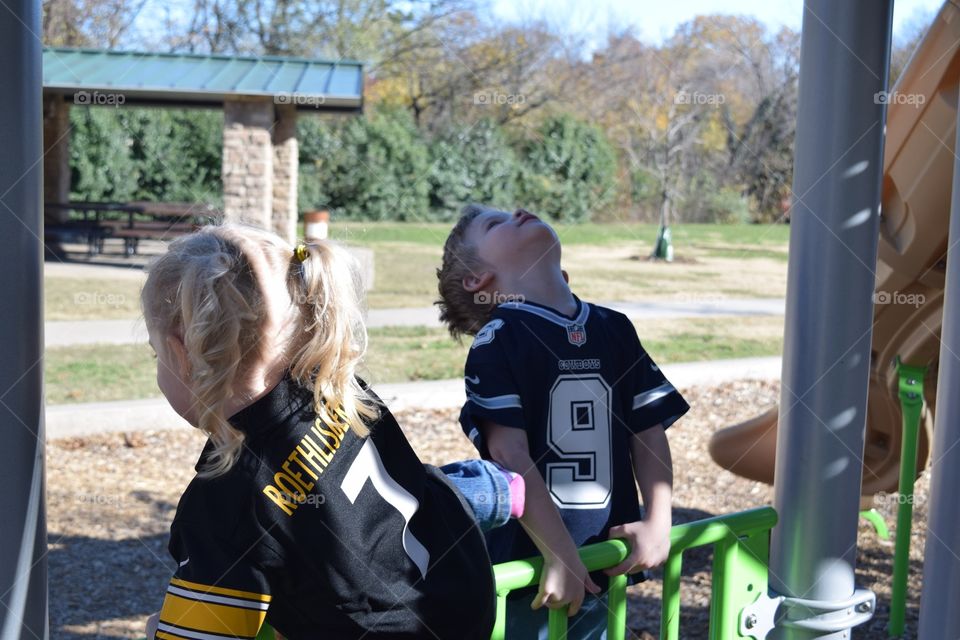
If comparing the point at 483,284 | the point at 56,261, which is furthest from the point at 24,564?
the point at 56,261

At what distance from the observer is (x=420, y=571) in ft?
4.66

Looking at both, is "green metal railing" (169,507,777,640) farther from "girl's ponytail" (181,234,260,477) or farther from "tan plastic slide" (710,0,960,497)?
"tan plastic slide" (710,0,960,497)

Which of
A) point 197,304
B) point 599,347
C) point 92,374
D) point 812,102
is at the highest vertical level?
point 812,102

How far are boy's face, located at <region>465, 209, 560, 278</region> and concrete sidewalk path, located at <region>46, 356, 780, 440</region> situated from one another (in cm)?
283

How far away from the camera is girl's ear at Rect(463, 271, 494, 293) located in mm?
2096

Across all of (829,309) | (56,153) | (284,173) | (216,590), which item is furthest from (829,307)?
(56,153)

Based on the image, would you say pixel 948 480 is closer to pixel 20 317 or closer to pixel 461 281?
pixel 461 281

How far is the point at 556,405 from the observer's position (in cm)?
195

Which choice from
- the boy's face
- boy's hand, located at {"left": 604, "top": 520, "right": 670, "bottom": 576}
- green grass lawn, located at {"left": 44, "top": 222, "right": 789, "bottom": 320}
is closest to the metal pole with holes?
boy's hand, located at {"left": 604, "top": 520, "right": 670, "bottom": 576}

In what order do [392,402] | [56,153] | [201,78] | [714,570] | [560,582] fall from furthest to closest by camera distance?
1. [56,153]
2. [201,78]
3. [392,402]
4. [714,570]
5. [560,582]

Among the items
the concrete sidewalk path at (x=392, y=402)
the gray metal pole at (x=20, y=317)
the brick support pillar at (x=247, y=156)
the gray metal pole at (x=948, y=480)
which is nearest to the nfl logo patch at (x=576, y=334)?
the gray metal pole at (x=948, y=480)

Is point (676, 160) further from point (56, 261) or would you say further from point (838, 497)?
point (838, 497)

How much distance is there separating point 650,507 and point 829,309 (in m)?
0.57

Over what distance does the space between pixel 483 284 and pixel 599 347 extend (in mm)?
276
